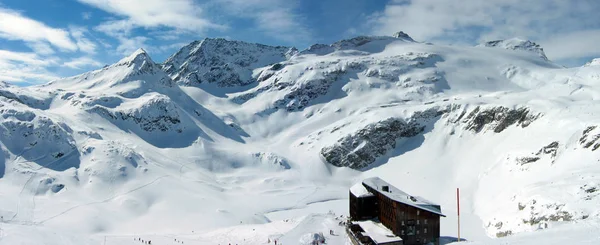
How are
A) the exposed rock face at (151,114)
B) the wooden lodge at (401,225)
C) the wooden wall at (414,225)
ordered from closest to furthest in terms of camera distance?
the wooden lodge at (401,225) → the wooden wall at (414,225) → the exposed rock face at (151,114)

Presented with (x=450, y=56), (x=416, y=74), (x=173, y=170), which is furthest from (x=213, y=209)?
(x=450, y=56)

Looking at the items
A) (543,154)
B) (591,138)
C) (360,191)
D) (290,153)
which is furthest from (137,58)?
(591,138)

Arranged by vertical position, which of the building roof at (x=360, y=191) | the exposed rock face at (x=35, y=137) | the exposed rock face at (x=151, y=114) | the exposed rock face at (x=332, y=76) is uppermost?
the exposed rock face at (x=332, y=76)

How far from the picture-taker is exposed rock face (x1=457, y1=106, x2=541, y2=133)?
82869mm

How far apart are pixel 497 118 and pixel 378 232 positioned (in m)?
58.0

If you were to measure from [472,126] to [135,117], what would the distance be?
91.3 meters

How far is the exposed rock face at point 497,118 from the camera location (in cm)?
8287

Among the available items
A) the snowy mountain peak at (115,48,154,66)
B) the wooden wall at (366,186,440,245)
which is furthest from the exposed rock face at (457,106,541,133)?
the snowy mountain peak at (115,48,154,66)

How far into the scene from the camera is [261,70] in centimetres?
19938

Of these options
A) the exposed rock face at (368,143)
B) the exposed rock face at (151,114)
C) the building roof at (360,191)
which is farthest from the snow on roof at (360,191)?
the exposed rock face at (151,114)

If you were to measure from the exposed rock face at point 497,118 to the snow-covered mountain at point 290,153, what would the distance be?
0.31m

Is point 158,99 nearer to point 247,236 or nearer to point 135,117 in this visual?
point 135,117

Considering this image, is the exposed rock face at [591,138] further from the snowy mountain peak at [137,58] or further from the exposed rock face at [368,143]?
the snowy mountain peak at [137,58]

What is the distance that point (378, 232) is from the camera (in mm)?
45500
